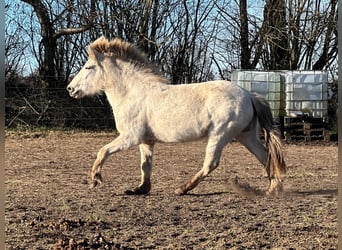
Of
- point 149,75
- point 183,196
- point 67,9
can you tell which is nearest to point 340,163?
point 183,196

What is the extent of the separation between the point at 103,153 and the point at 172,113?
0.76m

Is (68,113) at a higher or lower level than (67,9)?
lower

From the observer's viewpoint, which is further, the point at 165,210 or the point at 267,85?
the point at 267,85

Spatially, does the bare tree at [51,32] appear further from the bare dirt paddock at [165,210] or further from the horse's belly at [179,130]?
the horse's belly at [179,130]

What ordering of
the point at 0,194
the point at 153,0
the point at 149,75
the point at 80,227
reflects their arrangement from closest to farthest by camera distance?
the point at 0,194 → the point at 80,227 → the point at 149,75 → the point at 153,0

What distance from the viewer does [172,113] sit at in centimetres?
534

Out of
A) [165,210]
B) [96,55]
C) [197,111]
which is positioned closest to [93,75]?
[96,55]

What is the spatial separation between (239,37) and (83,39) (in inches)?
186

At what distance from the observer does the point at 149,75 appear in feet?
18.9

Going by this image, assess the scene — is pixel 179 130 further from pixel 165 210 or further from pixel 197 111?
pixel 165 210

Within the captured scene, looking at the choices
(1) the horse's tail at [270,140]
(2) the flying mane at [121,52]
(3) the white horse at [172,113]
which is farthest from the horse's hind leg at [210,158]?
(2) the flying mane at [121,52]

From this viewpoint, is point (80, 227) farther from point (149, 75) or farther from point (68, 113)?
point (68, 113)

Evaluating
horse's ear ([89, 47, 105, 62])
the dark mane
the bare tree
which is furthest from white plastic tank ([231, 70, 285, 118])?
horse's ear ([89, 47, 105, 62])

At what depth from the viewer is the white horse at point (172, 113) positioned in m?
5.27
